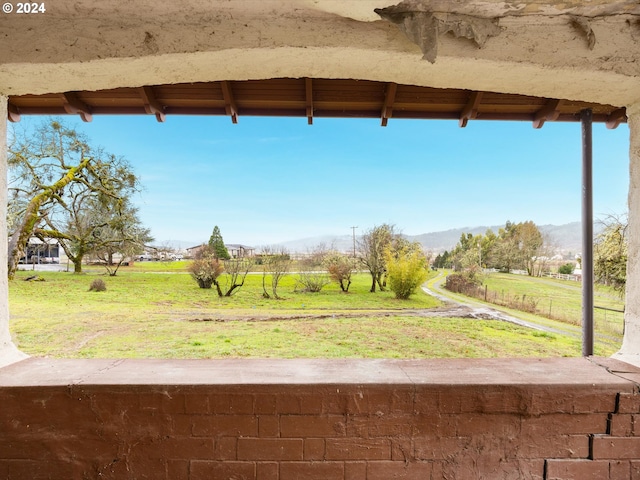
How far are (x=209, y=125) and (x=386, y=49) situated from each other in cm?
367

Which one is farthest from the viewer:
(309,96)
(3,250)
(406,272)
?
(406,272)

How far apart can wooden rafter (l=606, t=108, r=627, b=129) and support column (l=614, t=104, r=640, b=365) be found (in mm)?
662

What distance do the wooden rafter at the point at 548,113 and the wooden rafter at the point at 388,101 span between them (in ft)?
3.17

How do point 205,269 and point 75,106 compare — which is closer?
point 75,106

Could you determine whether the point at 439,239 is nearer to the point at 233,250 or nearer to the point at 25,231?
the point at 233,250

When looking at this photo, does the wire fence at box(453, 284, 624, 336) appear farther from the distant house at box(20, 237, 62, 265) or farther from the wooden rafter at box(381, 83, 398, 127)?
the distant house at box(20, 237, 62, 265)

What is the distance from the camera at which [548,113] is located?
1.91 metres

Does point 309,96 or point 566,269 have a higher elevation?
point 309,96

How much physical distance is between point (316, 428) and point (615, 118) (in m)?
2.63

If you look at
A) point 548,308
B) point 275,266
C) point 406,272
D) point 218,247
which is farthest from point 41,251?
point 548,308

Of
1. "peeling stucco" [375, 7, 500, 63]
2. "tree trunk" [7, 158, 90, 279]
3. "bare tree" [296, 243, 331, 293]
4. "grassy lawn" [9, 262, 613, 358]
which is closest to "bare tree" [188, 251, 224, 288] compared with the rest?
"grassy lawn" [9, 262, 613, 358]

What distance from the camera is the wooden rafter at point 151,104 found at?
68.9 inches

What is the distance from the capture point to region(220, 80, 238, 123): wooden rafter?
1.73 meters

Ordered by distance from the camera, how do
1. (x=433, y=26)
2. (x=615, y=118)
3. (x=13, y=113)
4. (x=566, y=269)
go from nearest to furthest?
(x=433, y=26) → (x=13, y=113) → (x=615, y=118) → (x=566, y=269)
